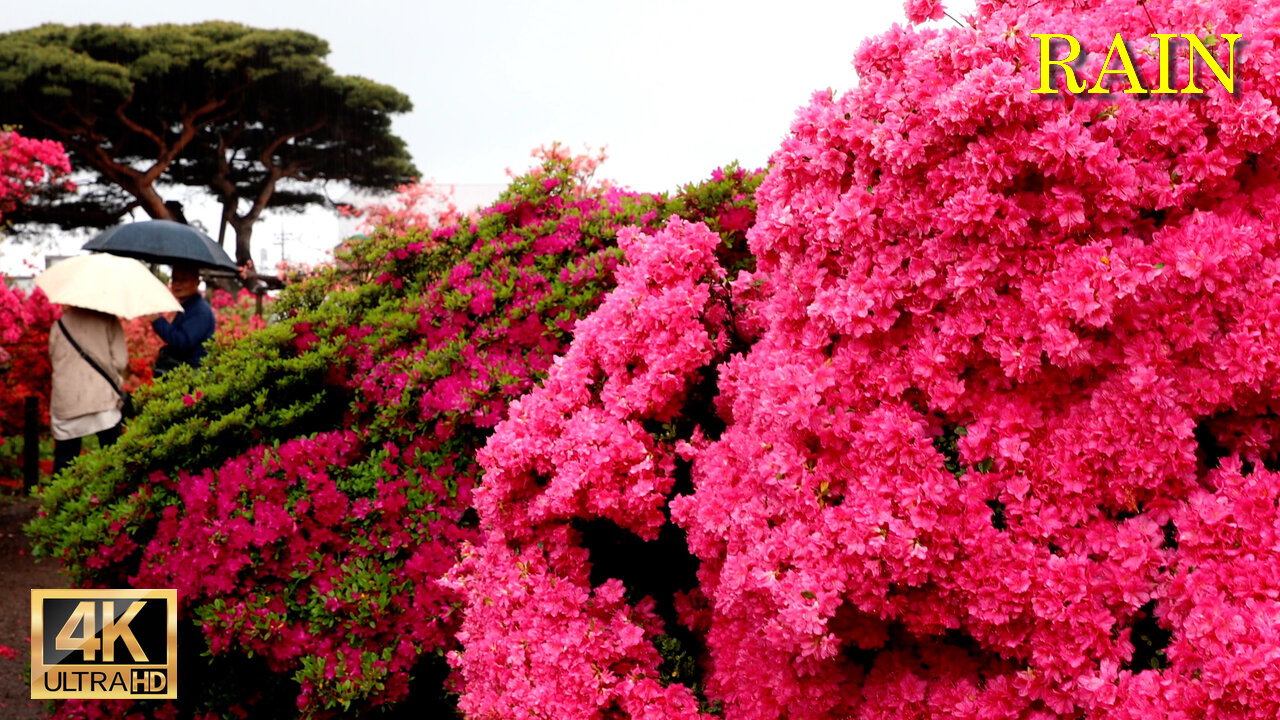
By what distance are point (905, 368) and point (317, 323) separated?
3.69 metres

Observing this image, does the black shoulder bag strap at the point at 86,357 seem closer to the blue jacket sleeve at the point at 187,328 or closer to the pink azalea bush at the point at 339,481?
the blue jacket sleeve at the point at 187,328

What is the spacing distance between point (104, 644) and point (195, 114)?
2887 centimetres

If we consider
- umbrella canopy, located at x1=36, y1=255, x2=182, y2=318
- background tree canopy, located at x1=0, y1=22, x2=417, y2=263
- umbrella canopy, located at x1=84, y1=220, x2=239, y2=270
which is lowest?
umbrella canopy, located at x1=36, y1=255, x2=182, y2=318

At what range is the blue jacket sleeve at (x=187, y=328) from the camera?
697 centimetres

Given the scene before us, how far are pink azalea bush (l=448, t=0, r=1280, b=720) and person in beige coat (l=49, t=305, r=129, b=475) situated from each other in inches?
231

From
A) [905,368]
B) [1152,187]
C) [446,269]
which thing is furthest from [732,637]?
[446,269]

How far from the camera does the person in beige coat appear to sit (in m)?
7.23

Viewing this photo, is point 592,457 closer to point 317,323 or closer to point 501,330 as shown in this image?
point 501,330

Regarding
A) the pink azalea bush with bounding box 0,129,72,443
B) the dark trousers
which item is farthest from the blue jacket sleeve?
the pink azalea bush with bounding box 0,129,72,443

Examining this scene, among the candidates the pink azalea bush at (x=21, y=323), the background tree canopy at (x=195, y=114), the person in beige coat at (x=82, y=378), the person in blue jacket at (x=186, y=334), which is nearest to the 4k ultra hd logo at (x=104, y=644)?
the person in blue jacket at (x=186, y=334)

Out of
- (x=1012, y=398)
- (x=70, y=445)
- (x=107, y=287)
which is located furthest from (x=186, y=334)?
(x=1012, y=398)

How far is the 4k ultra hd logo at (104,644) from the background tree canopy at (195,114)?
26288mm

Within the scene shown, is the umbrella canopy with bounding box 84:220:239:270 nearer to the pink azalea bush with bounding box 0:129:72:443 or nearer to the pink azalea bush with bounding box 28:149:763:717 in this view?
the pink azalea bush with bounding box 0:129:72:443

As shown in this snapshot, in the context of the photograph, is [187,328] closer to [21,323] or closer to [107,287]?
[107,287]
